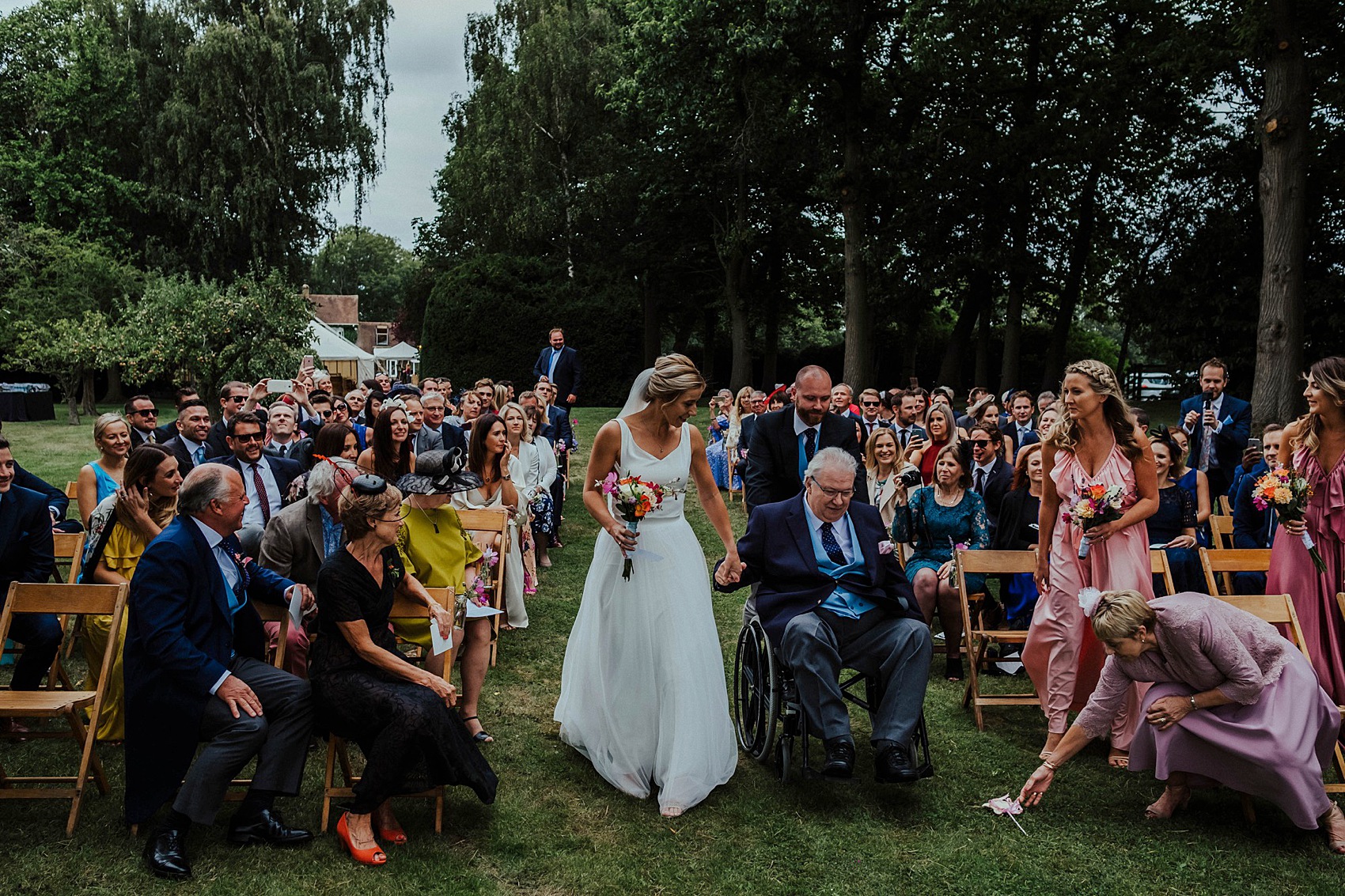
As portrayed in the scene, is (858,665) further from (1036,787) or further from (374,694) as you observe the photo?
(374,694)

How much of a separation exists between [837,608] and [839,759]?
2.78 feet

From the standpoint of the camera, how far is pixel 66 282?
30.5 metres

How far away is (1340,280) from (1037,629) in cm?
2194

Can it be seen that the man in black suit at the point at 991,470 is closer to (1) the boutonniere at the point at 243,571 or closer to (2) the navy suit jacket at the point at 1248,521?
(2) the navy suit jacket at the point at 1248,521

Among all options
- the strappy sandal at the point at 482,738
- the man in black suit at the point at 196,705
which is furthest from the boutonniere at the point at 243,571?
the strappy sandal at the point at 482,738

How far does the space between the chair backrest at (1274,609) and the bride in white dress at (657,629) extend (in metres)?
2.74

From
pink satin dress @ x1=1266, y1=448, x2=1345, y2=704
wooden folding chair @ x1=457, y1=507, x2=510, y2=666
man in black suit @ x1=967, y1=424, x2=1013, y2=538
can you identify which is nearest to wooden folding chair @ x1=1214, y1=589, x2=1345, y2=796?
pink satin dress @ x1=1266, y1=448, x2=1345, y2=704

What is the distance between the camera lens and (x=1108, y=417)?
5.53 m

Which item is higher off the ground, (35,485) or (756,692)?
(35,485)

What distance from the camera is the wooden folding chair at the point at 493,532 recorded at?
720 centimetres

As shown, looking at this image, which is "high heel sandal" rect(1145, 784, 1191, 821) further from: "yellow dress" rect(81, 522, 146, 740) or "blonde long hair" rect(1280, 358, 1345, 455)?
"yellow dress" rect(81, 522, 146, 740)

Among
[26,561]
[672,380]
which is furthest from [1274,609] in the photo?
[26,561]

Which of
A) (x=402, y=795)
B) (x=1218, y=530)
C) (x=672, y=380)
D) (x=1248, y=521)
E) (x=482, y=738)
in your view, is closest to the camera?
(x=402, y=795)

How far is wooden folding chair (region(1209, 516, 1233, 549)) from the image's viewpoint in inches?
316
